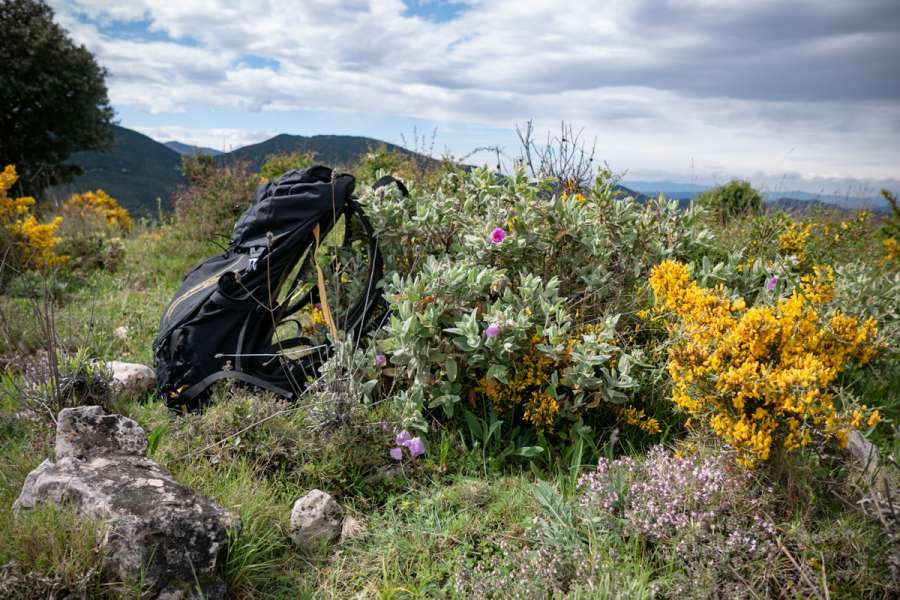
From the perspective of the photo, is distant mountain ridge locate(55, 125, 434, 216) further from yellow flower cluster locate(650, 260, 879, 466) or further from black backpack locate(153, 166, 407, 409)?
yellow flower cluster locate(650, 260, 879, 466)

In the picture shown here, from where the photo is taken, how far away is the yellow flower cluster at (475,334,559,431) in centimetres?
291

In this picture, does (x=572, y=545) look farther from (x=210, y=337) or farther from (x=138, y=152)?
(x=138, y=152)

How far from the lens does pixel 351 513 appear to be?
262cm

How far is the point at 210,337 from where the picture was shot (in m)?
3.29

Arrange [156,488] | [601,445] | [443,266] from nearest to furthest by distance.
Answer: [156,488], [601,445], [443,266]

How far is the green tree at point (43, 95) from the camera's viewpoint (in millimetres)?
21688

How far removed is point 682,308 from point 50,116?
2774 cm

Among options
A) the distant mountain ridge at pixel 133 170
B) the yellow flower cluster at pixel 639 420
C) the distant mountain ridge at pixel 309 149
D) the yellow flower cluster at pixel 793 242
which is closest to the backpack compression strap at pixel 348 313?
the yellow flower cluster at pixel 639 420

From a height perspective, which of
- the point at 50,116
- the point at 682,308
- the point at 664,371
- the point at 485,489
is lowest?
the point at 485,489

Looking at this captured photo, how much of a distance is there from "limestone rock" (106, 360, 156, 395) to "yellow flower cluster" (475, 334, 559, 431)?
2.06 metres

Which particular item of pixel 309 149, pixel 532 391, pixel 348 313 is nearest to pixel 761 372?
pixel 532 391

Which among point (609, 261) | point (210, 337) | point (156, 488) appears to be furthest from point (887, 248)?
point (156, 488)

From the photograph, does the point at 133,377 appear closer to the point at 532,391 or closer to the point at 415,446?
the point at 415,446

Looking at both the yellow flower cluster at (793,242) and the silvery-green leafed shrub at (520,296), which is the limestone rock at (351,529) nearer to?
the silvery-green leafed shrub at (520,296)
